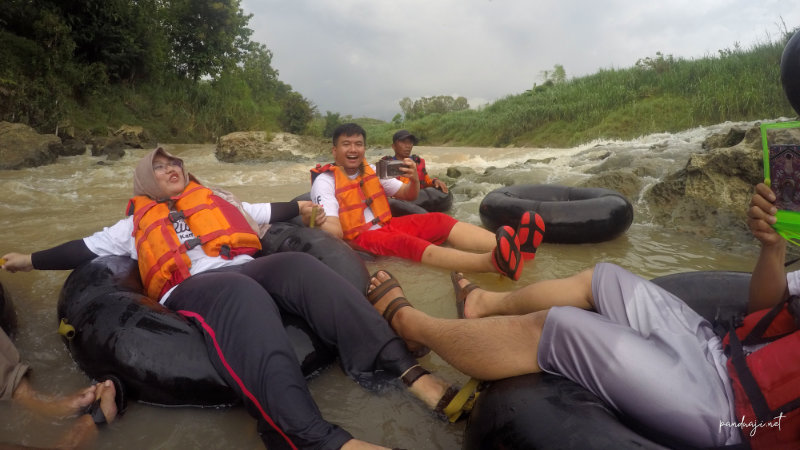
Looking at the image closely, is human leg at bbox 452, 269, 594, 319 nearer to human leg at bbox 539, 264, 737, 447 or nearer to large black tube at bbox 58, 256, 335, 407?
human leg at bbox 539, 264, 737, 447

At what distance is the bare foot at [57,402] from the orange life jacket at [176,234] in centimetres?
57

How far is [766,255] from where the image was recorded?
151 centimetres

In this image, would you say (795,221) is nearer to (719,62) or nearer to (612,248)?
(612,248)

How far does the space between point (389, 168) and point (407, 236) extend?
2.68 ft

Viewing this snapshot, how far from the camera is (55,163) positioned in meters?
9.32

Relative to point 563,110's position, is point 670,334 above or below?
below

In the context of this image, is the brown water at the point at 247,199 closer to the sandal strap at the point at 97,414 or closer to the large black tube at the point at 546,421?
the sandal strap at the point at 97,414

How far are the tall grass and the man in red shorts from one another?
944cm

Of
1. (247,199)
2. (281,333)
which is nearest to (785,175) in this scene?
(281,333)

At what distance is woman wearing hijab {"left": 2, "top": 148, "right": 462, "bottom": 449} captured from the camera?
5.22 ft

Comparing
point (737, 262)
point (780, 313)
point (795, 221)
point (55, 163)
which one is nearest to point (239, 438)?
point (780, 313)

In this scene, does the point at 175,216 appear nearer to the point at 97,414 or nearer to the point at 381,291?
the point at 97,414

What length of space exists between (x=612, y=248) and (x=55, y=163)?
10933mm

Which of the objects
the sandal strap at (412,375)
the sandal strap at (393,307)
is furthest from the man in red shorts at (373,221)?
the sandal strap at (412,375)
